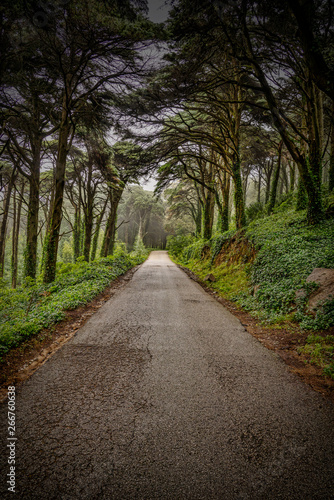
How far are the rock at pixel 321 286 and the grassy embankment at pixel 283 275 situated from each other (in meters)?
0.12

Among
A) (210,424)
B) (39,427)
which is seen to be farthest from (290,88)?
(39,427)

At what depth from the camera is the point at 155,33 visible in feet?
18.8

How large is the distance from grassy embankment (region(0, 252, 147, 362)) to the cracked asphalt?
0.91 metres

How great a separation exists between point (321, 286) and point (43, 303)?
7.03 meters

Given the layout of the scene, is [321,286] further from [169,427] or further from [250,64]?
[250,64]

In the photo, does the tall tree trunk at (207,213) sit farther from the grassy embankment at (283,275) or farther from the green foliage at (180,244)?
the green foliage at (180,244)

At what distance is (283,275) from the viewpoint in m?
6.02

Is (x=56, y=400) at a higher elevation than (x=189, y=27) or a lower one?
lower

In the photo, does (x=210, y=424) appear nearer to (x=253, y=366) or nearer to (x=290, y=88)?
(x=253, y=366)

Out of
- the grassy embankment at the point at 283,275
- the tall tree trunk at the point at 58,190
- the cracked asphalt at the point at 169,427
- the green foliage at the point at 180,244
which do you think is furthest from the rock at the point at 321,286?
the green foliage at the point at 180,244

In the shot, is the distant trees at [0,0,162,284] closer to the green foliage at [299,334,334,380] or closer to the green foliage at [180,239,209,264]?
the green foliage at [299,334,334,380]

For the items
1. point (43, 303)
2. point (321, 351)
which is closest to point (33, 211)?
point (43, 303)

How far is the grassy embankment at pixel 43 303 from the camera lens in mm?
3711

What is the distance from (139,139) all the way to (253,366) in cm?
1006
